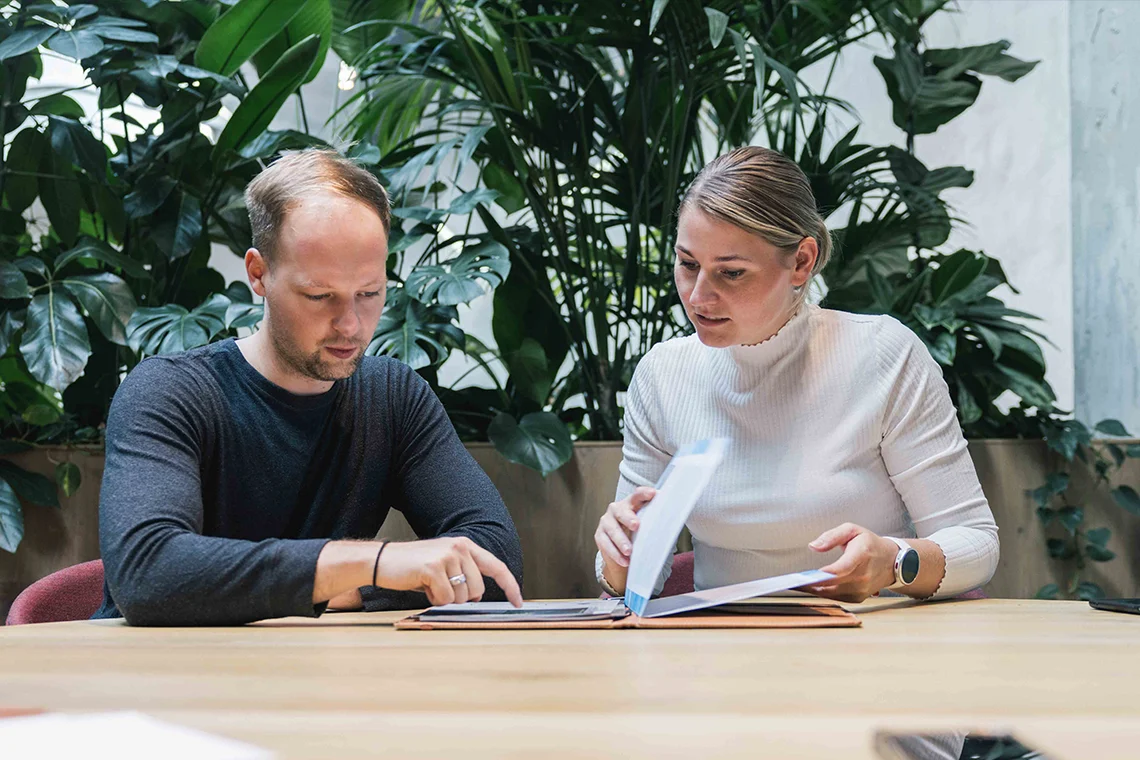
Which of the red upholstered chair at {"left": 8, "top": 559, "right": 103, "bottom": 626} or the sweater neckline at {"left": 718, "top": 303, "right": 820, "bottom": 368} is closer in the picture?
the red upholstered chair at {"left": 8, "top": 559, "right": 103, "bottom": 626}

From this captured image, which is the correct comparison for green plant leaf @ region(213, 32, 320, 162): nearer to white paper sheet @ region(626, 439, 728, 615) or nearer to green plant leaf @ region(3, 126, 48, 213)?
green plant leaf @ region(3, 126, 48, 213)

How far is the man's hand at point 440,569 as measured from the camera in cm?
125

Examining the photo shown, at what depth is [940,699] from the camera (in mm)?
714

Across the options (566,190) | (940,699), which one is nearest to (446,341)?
(566,190)

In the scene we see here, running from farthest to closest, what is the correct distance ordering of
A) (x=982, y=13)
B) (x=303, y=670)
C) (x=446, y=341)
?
1. (x=982, y=13)
2. (x=446, y=341)
3. (x=303, y=670)

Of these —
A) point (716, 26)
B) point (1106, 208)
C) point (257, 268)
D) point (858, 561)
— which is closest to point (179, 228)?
point (257, 268)

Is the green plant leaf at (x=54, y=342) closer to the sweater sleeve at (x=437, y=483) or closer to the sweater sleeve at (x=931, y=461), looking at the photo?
the sweater sleeve at (x=437, y=483)

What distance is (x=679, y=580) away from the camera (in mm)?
1834

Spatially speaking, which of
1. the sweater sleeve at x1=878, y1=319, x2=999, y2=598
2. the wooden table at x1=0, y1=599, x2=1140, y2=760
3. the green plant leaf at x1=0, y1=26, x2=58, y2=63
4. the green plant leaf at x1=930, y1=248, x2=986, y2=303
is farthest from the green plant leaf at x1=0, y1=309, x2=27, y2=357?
the green plant leaf at x1=930, y1=248, x2=986, y2=303

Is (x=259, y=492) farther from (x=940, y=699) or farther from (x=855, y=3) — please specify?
(x=855, y=3)

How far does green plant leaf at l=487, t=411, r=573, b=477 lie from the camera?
2.41 metres

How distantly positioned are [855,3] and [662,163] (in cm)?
64

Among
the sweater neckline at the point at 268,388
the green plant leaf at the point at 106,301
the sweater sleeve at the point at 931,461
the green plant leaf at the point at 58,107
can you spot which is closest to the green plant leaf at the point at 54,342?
the green plant leaf at the point at 106,301

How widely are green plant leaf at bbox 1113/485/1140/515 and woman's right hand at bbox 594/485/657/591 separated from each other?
164 cm
